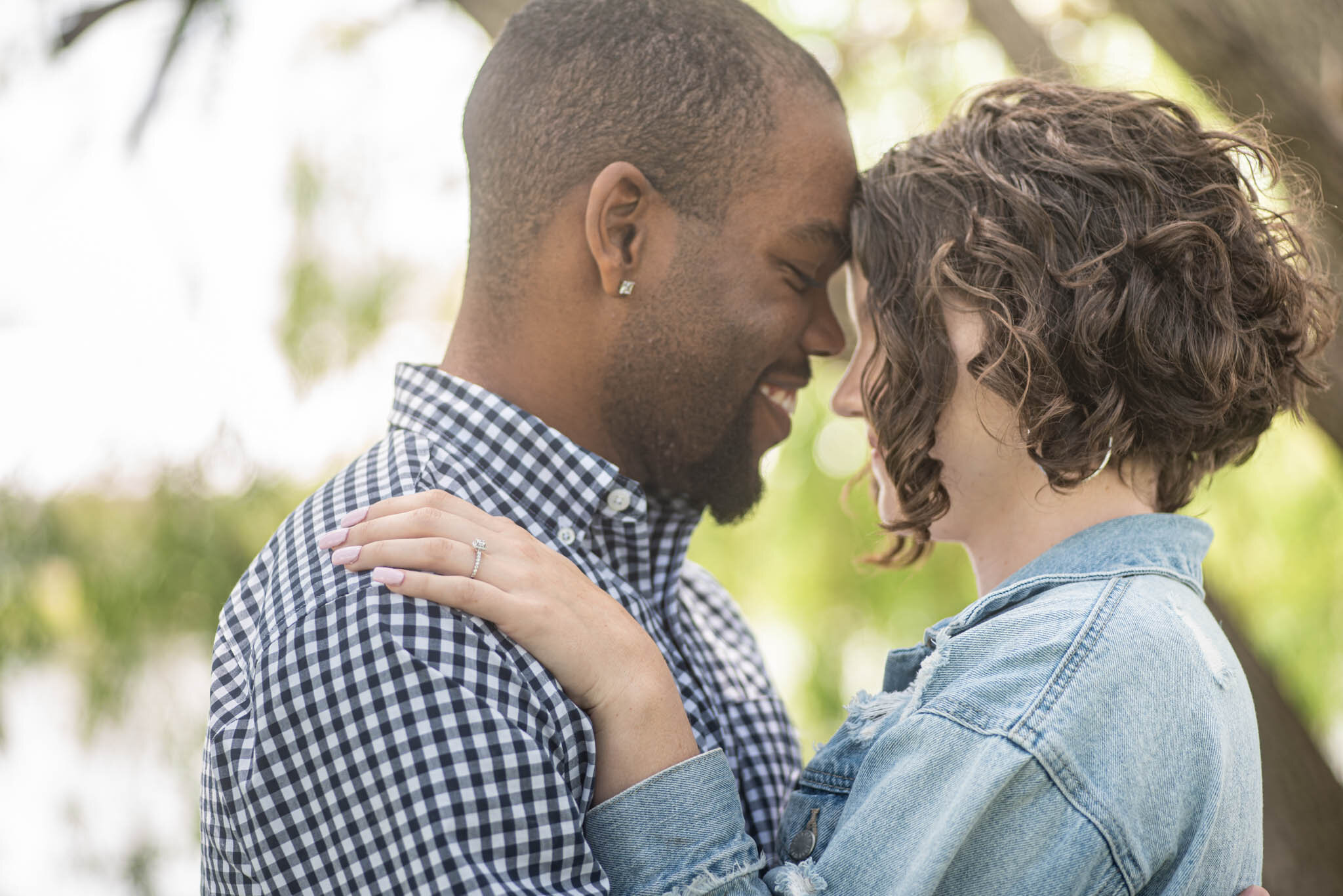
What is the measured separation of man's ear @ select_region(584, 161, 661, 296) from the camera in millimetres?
1530

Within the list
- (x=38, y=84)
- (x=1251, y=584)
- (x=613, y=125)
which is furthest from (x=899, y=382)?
(x=1251, y=584)

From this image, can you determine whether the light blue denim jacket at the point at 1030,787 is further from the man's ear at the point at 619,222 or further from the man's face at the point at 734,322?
the man's ear at the point at 619,222

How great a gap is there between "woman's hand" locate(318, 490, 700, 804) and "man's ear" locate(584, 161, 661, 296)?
0.44 m

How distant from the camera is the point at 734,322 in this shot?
1.62 meters

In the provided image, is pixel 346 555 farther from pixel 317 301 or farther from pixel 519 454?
pixel 317 301

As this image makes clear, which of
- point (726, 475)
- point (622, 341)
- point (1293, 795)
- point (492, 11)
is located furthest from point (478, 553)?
point (1293, 795)

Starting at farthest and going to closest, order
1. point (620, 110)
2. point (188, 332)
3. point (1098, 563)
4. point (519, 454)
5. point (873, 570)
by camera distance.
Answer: point (873, 570) → point (188, 332) → point (620, 110) → point (519, 454) → point (1098, 563)

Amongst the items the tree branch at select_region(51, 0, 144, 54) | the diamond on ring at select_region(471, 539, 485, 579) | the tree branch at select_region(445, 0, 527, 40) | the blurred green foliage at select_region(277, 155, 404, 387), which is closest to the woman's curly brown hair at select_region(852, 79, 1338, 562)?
the diamond on ring at select_region(471, 539, 485, 579)

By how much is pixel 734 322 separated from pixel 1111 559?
0.59 metres

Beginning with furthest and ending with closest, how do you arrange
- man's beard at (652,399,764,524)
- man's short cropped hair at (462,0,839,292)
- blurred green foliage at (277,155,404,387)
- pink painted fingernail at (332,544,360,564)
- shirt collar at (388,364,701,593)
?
blurred green foliage at (277,155,404,387), man's beard at (652,399,764,524), man's short cropped hair at (462,0,839,292), shirt collar at (388,364,701,593), pink painted fingernail at (332,544,360,564)

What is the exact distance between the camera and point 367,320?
3.09 meters

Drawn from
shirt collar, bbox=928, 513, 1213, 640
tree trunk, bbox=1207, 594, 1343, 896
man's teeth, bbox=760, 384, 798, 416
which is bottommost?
tree trunk, bbox=1207, 594, 1343, 896

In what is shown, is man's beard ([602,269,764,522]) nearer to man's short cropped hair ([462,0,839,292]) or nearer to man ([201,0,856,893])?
man ([201,0,856,893])

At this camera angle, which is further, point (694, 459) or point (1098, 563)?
point (694, 459)
